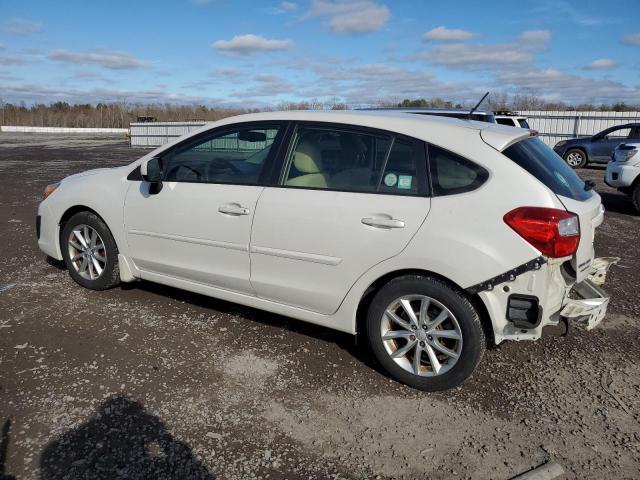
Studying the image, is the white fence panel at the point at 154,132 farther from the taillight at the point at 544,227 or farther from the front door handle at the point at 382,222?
the taillight at the point at 544,227

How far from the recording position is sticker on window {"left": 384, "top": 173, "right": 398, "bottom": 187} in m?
3.35

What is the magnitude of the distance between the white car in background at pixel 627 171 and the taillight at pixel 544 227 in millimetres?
7618

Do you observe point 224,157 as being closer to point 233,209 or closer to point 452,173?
point 233,209

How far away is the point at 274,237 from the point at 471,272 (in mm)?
1393

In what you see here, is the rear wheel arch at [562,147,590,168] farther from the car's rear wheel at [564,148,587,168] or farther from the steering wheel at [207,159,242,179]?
the steering wheel at [207,159,242,179]

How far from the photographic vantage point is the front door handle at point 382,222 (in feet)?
10.6

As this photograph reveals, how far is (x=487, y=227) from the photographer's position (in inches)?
119

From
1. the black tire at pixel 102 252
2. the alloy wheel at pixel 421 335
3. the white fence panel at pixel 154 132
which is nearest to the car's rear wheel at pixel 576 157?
the alloy wheel at pixel 421 335

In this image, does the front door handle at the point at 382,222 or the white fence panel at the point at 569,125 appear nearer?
the front door handle at the point at 382,222

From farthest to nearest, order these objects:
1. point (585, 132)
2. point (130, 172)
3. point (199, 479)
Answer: point (585, 132) < point (130, 172) < point (199, 479)

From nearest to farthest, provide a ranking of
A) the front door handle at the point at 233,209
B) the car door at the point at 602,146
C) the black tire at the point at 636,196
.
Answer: the front door handle at the point at 233,209 → the black tire at the point at 636,196 → the car door at the point at 602,146

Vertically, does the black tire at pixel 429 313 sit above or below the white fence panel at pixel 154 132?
below

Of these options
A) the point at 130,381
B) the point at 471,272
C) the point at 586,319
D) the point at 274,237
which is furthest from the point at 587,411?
the point at 130,381

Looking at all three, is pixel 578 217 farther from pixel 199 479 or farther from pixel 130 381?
pixel 130 381
